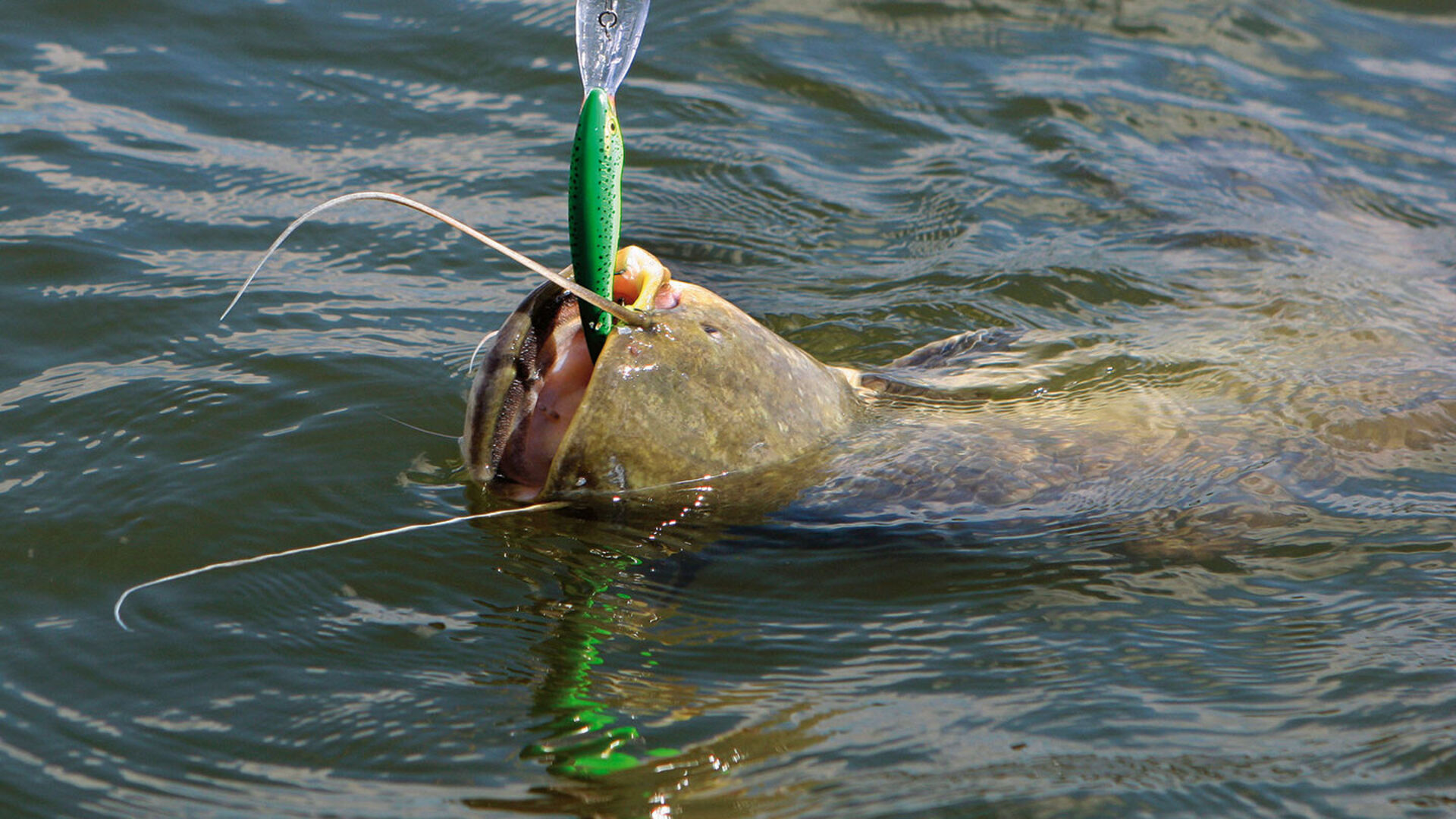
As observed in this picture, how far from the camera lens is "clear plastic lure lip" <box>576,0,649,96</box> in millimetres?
2525

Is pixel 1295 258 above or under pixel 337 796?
above

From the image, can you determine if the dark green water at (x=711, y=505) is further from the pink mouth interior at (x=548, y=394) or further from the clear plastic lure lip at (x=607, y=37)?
the clear plastic lure lip at (x=607, y=37)

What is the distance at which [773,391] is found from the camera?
2.80 m

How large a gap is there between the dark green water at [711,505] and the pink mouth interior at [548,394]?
19 centimetres

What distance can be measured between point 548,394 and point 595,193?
41 cm

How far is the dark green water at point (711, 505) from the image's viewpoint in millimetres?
2244

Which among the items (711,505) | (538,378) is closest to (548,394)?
(538,378)

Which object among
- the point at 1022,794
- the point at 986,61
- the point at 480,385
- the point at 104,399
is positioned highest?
the point at 986,61

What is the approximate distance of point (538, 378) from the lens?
2.59 meters

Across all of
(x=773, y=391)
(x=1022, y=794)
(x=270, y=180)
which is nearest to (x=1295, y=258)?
(x=773, y=391)

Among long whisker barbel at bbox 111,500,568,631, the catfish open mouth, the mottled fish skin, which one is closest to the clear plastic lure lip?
the mottled fish skin

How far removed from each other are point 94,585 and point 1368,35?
23.4 ft

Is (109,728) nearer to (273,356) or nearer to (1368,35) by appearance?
(273,356)

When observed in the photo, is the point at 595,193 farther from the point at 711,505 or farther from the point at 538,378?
the point at 711,505
